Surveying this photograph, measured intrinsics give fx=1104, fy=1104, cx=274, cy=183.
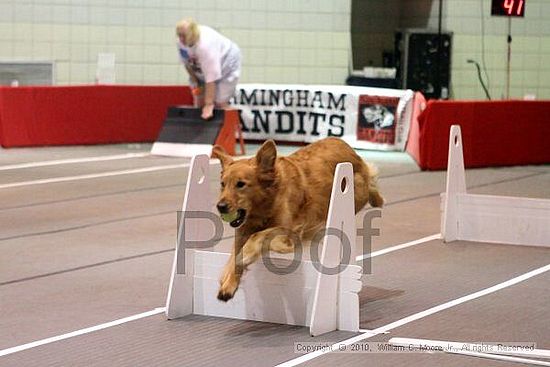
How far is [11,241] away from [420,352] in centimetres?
450

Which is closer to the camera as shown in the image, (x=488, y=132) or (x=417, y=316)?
(x=417, y=316)

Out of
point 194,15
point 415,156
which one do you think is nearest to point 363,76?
point 194,15

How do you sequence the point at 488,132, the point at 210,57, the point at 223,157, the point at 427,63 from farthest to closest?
the point at 427,63
the point at 210,57
the point at 488,132
the point at 223,157

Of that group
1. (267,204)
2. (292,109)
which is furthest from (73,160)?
(267,204)

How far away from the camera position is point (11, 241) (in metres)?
9.20

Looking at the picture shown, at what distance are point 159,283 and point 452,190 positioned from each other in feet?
10.2

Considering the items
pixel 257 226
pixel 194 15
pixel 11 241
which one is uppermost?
pixel 194 15

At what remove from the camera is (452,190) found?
959 centimetres

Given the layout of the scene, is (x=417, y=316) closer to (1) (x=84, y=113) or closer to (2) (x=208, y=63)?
(2) (x=208, y=63)

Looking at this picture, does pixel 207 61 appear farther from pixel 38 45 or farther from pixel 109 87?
pixel 38 45

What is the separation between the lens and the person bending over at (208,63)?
15.2 m

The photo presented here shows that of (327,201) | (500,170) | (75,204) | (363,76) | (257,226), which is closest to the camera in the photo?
(257,226)

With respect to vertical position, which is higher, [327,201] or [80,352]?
[327,201]

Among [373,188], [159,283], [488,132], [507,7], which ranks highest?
[507,7]
